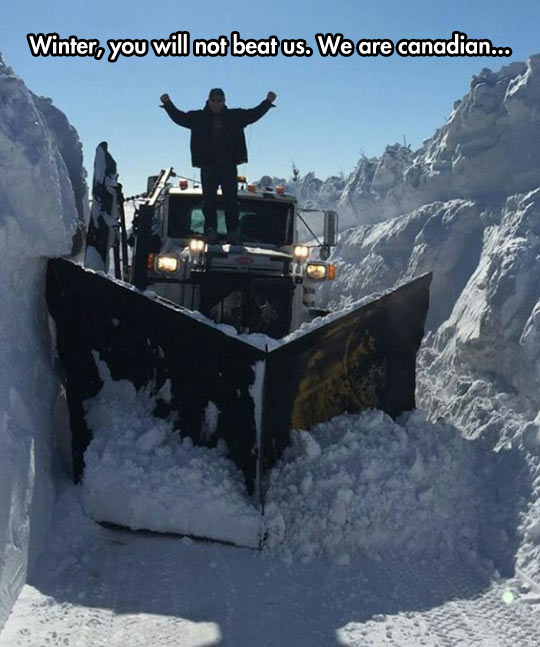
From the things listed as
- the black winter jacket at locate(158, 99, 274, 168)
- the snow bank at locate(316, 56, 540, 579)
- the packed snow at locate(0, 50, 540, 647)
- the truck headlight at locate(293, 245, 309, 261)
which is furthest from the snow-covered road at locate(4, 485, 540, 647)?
the black winter jacket at locate(158, 99, 274, 168)

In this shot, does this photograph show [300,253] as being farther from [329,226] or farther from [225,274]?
[225,274]

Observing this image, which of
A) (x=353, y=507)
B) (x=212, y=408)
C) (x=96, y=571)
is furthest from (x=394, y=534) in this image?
(x=96, y=571)

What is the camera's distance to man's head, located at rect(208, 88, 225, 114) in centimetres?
644

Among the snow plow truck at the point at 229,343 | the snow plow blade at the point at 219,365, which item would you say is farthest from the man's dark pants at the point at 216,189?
the snow plow blade at the point at 219,365

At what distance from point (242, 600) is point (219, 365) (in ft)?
4.82

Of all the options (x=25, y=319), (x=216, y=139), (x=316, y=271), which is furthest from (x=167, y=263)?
(x=25, y=319)

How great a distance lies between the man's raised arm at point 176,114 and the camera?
21.3ft

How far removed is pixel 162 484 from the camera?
4059 millimetres

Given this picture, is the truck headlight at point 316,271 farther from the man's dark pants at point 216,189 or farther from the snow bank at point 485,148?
the snow bank at point 485,148

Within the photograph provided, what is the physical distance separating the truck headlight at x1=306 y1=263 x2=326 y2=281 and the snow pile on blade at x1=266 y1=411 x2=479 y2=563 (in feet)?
7.86

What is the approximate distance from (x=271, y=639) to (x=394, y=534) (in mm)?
1183

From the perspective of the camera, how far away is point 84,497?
13.8ft

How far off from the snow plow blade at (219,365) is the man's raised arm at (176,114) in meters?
2.25

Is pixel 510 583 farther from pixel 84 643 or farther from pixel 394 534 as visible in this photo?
pixel 84 643
